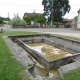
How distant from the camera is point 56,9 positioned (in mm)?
34531

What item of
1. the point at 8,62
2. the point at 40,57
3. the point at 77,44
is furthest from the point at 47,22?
the point at 8,62

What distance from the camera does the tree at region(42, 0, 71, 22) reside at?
113ft

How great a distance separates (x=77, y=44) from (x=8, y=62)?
257 inches

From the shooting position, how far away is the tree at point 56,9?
34319mm

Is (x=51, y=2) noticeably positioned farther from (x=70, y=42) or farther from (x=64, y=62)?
(x=64, y=62)

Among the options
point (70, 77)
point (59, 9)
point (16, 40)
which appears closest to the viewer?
point (70, 77)

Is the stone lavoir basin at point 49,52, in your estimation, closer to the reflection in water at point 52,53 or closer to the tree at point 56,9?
the reflection in water at point 52,53

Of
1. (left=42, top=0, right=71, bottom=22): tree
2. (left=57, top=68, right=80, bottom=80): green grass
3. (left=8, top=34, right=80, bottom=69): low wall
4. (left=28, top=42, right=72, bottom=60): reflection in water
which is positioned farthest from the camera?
(left=42, top=0, right=71, bottom=22): tree

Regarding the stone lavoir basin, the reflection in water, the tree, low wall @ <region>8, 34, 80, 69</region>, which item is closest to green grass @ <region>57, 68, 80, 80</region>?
the stone lavoir basin

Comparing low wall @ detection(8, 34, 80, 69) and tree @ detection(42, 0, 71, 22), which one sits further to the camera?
tree @ detection(42, 0, 71, 22)

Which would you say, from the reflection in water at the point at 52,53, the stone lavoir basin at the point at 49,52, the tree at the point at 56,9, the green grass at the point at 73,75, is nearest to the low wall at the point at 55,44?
the stone lavoir basin at the point at 49,52

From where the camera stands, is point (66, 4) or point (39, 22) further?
point (66, 4)

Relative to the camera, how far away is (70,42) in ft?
33.0

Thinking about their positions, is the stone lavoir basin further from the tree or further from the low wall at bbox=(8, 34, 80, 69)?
the tree
